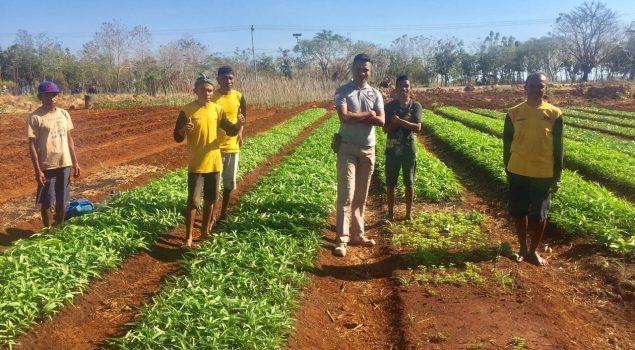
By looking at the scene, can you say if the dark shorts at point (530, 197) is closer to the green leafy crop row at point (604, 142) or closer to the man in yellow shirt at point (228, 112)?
the man in yellow shirt at point (228, 112)

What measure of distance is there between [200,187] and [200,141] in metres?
0.56

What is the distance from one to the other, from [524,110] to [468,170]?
612 centimetres

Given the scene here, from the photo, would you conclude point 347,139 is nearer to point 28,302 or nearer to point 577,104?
point 28,302

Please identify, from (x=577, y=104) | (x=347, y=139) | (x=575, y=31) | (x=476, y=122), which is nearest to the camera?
(x=347, y=139)

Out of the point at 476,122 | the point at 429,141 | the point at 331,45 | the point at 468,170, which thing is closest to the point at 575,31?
the point at 331,45

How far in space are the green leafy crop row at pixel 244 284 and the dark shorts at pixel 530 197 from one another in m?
2.36

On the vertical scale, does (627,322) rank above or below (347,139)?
below

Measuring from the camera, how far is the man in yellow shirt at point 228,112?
20.8 feet

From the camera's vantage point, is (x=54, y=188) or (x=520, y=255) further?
(x=54, y=188)

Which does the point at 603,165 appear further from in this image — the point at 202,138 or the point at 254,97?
the point at 254,97

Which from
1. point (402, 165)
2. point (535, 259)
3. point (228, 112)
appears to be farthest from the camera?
point (402, 165)

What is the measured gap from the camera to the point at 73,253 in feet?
15.8

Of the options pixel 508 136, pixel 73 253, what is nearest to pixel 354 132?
pixel 508 136

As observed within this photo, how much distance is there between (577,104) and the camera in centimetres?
3906
